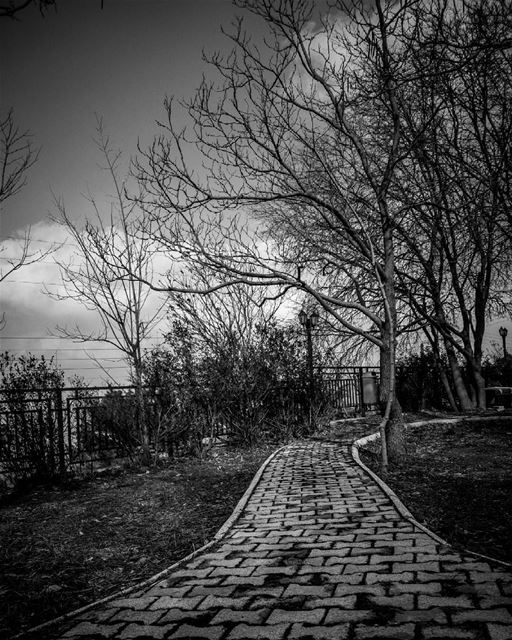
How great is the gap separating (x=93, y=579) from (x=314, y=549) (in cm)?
205

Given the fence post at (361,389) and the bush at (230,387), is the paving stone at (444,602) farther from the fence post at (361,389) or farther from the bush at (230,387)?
the fence post at (361,389)

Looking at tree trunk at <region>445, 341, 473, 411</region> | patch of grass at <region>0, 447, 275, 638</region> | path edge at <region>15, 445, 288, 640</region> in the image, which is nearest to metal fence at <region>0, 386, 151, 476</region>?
patch of grass at <region>0, 447, 275, 638</region>

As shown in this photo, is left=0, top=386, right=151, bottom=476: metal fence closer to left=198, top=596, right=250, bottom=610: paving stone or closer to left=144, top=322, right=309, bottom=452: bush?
left=144, top=322, right=309, bottom=452: bush

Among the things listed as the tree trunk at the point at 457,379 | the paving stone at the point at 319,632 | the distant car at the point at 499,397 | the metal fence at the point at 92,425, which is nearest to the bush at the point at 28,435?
the metal fence at the point at 92,425

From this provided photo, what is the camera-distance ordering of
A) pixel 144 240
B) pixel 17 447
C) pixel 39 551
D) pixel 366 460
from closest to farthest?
pixel 39 551, pixel 17 447, pixel 366 460, pixel 144 240

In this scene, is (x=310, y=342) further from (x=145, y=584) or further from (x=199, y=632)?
(x=199, y=632)

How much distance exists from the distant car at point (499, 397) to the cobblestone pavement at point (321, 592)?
1946 cm

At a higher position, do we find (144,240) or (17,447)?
(144,240)

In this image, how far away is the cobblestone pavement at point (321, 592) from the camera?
290cm

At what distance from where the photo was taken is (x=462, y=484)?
746 cm

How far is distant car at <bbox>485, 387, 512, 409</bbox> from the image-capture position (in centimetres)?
2205

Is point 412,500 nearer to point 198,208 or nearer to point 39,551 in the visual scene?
point 39,551

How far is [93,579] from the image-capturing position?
14.4 ft

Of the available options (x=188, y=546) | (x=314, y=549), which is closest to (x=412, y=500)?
(x=314, y=549)
